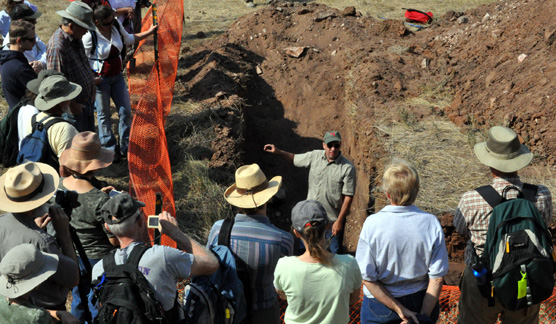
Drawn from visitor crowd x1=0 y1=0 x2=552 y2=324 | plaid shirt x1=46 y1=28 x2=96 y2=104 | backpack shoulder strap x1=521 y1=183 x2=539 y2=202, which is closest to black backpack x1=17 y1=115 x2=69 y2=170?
visitor crowd x1=0 y1=0 x2=552 y2=324

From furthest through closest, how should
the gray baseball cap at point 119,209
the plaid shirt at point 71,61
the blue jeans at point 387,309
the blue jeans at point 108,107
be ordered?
1. the blue jeans at point 108,107
2. the plaid shirt at point 71,61
3. the blue jeans at point 387,309
4. the gray baseball cap at point 119,209

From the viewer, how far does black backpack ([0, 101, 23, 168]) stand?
5383 millimetres

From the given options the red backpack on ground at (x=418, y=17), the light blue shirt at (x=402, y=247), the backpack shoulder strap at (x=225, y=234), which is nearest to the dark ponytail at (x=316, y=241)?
the light blue shirt at (x=402, y=247)

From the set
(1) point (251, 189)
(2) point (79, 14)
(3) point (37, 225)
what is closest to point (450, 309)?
(1) point (251, 189)

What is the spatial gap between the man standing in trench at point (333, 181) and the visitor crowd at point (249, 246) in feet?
5.80

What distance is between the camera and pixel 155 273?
336 cm

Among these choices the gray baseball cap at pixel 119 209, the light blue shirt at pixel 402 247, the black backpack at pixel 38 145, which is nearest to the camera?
the gray baseball cap at pixel 119 209

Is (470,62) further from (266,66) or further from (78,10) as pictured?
(78,10)

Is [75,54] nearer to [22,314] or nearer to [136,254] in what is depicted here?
[136,254]

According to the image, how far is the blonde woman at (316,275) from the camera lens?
3.54 meters

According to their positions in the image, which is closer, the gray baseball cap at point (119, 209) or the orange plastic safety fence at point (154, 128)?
the gray baseball cap at point (119, 209)

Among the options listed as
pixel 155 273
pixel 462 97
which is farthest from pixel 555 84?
pixel 155 273

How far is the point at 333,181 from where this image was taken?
6.21 metres

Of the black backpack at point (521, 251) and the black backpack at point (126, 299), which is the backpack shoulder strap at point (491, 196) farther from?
the black backpack at point (126, 299)
